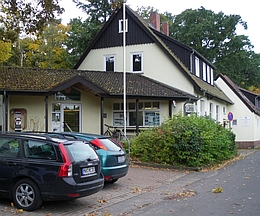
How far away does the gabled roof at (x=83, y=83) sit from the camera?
750 inches

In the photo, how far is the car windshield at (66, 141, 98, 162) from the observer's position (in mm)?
7973

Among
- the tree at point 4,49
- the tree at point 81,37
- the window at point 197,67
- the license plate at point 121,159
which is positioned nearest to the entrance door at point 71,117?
the tree at point 4,49

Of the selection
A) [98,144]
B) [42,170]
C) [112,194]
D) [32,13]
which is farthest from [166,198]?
[32,13]

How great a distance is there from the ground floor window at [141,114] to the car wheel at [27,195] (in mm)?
15325

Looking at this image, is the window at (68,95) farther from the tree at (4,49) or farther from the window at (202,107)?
the window at (202,107)

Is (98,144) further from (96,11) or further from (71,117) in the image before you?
(96,11)

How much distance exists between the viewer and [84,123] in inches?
872

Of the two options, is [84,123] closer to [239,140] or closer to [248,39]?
[239,140]

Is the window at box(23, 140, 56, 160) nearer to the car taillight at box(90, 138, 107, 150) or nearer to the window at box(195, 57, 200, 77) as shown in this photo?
the car taillight at box(90, 138, 107, 150)

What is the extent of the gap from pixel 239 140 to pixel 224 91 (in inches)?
184

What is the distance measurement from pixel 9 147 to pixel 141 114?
50.1 ft

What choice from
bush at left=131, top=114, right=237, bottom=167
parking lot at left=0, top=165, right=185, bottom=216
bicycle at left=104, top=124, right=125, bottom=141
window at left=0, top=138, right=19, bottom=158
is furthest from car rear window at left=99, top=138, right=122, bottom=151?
bicycle at left=104, top=124, right=125, bottom=141

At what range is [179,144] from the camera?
15352mm

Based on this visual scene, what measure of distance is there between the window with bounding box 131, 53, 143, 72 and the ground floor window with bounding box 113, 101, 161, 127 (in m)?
3.14
